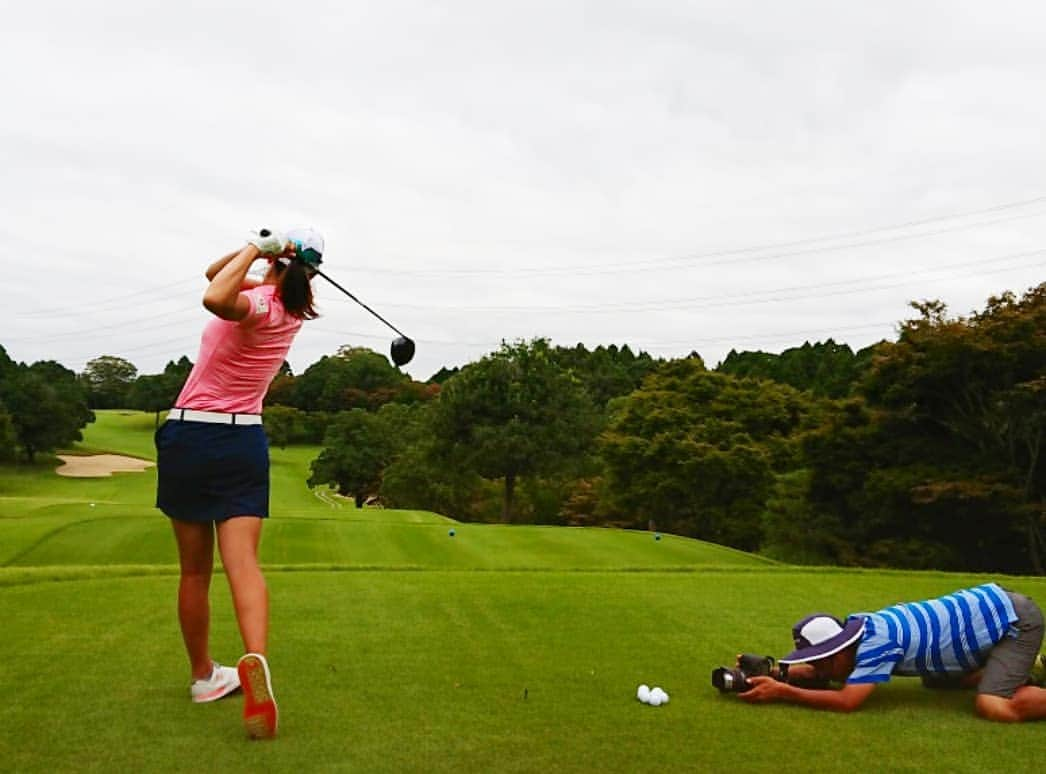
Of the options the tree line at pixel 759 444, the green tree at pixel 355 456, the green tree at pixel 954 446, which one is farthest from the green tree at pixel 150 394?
the green tree at pixel 954 446

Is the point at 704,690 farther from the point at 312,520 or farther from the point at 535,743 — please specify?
the point at 312,520

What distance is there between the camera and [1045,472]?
87.6ft

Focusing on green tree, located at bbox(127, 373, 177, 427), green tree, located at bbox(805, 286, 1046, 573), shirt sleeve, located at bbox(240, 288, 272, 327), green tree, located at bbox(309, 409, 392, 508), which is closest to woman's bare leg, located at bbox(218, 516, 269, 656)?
shirt sleeve, located at bbox(240, 288, 272, 327)

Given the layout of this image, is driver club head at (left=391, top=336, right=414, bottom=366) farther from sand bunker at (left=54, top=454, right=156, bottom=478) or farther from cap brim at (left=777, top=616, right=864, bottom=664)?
sand bunker at (left=54, top=454, right=156, bottom=478)

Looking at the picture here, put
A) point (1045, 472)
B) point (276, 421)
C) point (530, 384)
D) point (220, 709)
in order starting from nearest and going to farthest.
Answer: point (220, 709)
point (1045, 472)
point (530, 384)
point (276, 421)

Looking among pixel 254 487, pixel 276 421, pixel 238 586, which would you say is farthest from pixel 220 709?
pixel 276 421

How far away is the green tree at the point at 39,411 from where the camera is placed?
2525 inches

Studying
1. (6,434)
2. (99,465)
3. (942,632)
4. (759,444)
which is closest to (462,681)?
(942,632)

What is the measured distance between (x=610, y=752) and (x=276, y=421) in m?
79.9

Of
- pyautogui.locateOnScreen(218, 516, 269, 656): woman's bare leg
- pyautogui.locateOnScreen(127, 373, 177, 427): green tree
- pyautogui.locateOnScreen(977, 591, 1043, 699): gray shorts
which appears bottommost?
pyautogui.locateOnScreen(977, 591, 1043, 699): gray shorts

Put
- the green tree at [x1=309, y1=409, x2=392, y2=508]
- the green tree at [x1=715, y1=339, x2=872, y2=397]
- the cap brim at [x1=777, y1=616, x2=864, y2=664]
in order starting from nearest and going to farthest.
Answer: the cap brim at [x1=777, y1=616, x2=864, y2=664], the green tree at [x1=715, y1=339, x2=872, y2=397], the green tree at [x1=309, y1=409, x2=392, y2=508]

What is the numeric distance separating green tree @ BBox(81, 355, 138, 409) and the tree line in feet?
106

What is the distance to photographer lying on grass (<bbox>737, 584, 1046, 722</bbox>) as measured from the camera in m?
4.47

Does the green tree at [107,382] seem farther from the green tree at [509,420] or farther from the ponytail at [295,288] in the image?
the ponytail at [295,288]
